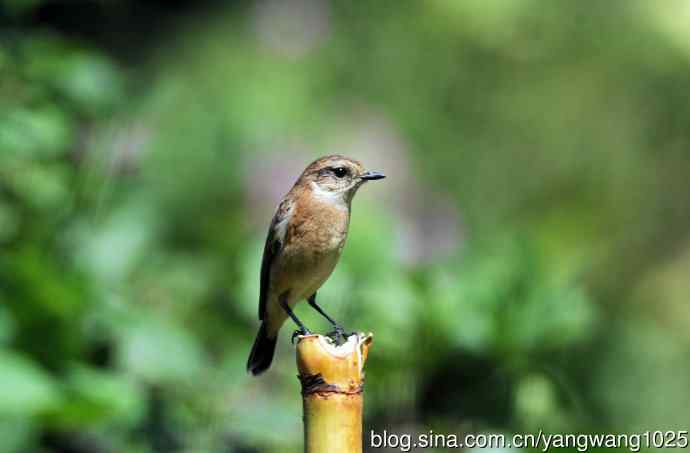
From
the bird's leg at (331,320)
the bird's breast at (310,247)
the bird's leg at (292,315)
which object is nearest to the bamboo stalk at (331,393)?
the bird's leg at (331,320)

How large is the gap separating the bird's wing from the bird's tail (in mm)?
117

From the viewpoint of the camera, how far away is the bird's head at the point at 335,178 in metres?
3.17

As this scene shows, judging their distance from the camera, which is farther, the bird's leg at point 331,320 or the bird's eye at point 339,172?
the bird's eye at point 339,172

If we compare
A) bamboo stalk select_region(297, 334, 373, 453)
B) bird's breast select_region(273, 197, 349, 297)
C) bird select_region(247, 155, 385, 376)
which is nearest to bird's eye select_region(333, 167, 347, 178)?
bird select_region(247, 155, 385, 376)

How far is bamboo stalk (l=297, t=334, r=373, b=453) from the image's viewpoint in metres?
1.67

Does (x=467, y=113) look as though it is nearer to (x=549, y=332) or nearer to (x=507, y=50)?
(x=507, y=50)

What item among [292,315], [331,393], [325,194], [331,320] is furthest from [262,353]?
[331,393]

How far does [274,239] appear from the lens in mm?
3184

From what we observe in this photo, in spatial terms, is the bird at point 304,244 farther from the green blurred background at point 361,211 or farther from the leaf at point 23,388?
the leaf at point 23,388

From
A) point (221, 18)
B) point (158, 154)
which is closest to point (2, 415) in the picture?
point (158, 154)

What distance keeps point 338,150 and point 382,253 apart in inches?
107

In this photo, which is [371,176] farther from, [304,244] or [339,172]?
[304,244]

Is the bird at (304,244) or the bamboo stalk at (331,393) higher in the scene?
the bird at (304,244)

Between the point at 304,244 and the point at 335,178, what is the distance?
248mm
